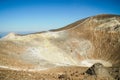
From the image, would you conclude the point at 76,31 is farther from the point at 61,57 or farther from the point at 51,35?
the point at 61,57

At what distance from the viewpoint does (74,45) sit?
188ft

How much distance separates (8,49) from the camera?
39219mm

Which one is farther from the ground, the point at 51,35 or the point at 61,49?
the point at 51,35

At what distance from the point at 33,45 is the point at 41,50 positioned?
2.71m

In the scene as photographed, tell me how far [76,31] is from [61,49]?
1242 cm

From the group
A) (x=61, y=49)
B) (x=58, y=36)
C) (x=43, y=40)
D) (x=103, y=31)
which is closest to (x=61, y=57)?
(x=61, y=49)

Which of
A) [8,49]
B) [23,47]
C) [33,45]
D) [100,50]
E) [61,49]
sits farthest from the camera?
[100,50]

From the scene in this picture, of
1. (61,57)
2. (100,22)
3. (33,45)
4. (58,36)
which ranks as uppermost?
(100,22)

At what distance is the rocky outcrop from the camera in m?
41.5

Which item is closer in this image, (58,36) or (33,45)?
(33,45)

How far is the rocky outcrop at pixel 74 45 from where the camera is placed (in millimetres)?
41525

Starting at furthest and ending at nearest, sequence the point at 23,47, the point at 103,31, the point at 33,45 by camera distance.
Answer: the point at 103,31
the point at 33,45
the point at 23,47

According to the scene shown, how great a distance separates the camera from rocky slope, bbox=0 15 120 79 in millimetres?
41438

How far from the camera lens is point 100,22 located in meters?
65.4
